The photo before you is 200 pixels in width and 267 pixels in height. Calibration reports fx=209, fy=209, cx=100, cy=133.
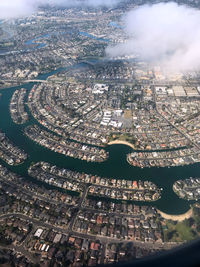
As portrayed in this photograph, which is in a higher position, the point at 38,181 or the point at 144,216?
the point at 38,181

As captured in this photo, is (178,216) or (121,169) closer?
(178,216)

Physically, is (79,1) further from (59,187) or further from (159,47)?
(59,187)

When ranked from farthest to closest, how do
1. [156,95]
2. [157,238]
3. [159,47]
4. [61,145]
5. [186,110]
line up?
[159,47] → [156,95] → [186,110] → [61,145] → [157,238]

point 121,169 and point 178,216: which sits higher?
point 121,169

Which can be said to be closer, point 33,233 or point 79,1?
point 33,233

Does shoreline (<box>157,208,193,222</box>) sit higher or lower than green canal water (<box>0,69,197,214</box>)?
lower

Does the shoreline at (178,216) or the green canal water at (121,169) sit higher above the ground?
the green canal water at (121,169)

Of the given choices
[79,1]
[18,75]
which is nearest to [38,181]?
[18,75]

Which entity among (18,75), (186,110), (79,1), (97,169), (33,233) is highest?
(79,1)

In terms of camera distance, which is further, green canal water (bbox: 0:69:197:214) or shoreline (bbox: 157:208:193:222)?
green canal water (bbox: 0:69:197:214)

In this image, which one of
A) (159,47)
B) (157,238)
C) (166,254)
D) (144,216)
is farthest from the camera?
(159,47)

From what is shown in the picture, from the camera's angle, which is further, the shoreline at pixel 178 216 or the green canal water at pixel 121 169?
the green canal water at pixel 121 169
